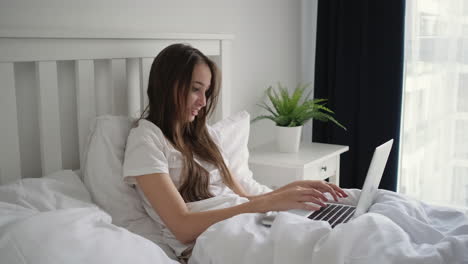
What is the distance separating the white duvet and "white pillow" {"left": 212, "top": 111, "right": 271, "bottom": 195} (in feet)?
1.73

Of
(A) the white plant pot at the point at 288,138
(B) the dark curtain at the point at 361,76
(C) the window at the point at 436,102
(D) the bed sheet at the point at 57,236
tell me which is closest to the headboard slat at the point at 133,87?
(D) the bed sheet at the point at 57,236

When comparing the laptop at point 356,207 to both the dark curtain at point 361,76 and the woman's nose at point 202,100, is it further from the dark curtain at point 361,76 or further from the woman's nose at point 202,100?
the dark curtain at point 361,76

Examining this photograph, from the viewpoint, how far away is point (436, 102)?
2.71 meters

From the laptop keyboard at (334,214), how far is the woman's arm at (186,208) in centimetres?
6

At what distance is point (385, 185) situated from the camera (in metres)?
2.83

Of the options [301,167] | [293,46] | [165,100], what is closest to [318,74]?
[293,46]

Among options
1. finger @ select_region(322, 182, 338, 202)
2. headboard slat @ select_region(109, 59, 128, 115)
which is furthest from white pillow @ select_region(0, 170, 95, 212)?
finger @ select_region(322, 182, 338, 202)

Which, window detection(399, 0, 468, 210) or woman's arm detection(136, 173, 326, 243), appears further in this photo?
window detection(399, 0, 468, 210)

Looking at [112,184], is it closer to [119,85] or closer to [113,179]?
[113,179]

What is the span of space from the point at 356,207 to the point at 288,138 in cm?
103

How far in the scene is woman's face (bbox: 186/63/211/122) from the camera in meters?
1.51

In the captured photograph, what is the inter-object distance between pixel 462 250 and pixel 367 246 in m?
0.19

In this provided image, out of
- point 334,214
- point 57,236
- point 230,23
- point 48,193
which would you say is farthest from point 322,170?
point 57,236

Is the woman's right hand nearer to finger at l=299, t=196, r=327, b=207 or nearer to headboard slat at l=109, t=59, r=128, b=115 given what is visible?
finger at l=299, t=196, r=327, b=207
